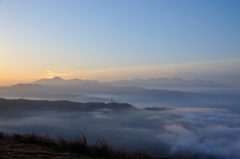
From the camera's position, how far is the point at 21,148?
7441mm

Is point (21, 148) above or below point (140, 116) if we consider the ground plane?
above

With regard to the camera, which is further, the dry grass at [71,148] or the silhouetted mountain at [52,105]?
the silhouetted mountain at [52,105]

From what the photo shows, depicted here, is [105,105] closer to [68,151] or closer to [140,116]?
[140,116]

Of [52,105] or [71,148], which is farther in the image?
[52,105]

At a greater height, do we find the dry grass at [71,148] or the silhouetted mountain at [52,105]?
the dry grass at [71,148]

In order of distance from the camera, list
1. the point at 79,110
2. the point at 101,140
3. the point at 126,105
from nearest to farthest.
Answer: the point at 101,140
the point at 79,110
the point at 126,105

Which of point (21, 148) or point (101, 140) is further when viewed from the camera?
point (101, 140)

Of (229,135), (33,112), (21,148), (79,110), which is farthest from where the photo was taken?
(79,110)

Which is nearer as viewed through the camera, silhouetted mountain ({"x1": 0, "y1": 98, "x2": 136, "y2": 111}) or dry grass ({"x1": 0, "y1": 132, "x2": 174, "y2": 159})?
dry grass ({"x1": 0, "y1": 132, "x2": 174, "y2": 159})

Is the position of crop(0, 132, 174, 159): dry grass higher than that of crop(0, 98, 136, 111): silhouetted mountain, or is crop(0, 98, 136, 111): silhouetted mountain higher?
crop(0, 132, 174, 159): dry grass

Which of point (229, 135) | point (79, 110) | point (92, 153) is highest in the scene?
point (92, 153)

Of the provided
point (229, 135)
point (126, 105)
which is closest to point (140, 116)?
point (126, 105)

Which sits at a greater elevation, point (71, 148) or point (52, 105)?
point (71, 148)

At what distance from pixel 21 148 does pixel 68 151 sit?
131cm
